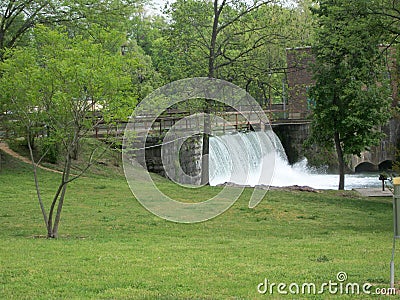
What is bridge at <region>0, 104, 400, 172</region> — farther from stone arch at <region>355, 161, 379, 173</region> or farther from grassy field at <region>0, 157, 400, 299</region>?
grassy field at <region>0, 157, 400, 299</region>

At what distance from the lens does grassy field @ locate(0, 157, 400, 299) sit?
7.57m

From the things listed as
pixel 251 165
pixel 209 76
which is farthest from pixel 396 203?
pixel 251 165

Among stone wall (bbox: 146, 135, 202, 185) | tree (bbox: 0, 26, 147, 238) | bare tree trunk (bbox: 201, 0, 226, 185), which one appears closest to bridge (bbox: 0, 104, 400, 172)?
stone wall (bbox: 146, 135, 202, 185)

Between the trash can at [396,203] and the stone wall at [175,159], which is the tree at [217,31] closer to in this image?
the stone wall at [175,159]

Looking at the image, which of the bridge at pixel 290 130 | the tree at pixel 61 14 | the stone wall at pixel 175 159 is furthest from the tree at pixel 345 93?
the tree at pixel 61 14

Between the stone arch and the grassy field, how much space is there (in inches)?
670

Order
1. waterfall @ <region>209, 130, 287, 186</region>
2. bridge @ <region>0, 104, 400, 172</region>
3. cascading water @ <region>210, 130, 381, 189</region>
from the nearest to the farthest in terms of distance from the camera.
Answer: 1. bridge @ <region>0, 104, 400, 172</region>
2. waterfall @ <region>209, 130, 287, 186</region>
3. cascading water @ <region>210, 130, 381, 189</region>

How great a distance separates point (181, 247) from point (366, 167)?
29.0m

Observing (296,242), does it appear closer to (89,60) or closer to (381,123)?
(89,60)

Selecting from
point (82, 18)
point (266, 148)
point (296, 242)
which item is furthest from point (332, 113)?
point (296, 242)

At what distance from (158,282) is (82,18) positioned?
59.6ft

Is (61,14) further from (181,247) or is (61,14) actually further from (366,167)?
(366,167)

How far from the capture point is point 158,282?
305 inches

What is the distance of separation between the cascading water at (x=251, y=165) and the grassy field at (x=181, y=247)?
23.8 ft
